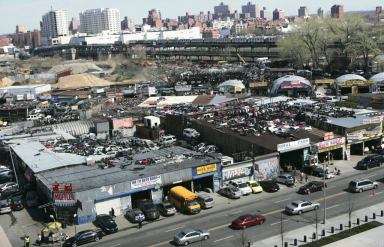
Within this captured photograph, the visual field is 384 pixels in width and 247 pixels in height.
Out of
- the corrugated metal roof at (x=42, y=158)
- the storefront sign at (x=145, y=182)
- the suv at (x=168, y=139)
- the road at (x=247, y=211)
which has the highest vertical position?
the corrugated metal roof at (x=42, y=158)

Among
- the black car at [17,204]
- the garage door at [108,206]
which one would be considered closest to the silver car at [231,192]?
the garage door at [108,206]

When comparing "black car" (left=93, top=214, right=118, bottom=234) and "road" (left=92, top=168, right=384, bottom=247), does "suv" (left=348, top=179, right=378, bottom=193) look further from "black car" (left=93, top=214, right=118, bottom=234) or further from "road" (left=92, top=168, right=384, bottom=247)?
"black car" (left=93, top=214, right=118, bottom=234)

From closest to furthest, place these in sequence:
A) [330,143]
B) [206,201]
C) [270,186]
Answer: [206,201] → [270,186] → [330,143]

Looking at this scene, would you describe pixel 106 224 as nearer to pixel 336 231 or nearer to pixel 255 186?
pixel 255 186

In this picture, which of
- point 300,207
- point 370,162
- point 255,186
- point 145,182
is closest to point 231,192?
point 255,186

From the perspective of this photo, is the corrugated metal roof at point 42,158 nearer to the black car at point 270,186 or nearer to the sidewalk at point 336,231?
the black car at point 270,186
